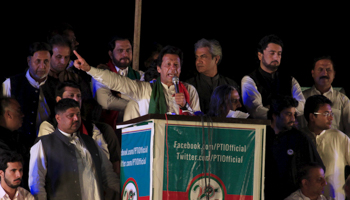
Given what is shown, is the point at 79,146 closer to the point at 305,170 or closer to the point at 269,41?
the point at 305,170

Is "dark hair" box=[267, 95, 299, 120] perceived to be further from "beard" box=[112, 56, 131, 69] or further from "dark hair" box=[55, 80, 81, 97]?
"dark hair" box=[55, 80, 81, 97]

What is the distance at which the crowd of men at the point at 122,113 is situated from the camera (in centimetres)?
463

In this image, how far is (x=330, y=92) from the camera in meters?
6.57

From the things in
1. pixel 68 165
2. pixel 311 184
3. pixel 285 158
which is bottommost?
pixel 311 184

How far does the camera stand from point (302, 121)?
6.53 meters

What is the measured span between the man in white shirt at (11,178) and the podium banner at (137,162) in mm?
739

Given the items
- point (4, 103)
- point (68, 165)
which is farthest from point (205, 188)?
point (4, 103)

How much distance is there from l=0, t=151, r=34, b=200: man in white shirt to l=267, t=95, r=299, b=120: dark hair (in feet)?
8.36

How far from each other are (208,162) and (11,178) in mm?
1548

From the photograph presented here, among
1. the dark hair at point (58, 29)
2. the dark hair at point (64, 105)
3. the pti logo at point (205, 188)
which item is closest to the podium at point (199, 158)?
the pti logo at point (205, 188)

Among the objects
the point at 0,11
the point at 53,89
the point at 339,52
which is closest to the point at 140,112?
the point at 53,89

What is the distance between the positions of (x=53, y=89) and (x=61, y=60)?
0.36 meters

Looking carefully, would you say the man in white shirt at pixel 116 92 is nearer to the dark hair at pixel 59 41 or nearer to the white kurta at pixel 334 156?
the dark hair at pixel 59 41

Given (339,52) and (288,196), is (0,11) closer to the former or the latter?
(288,196)
